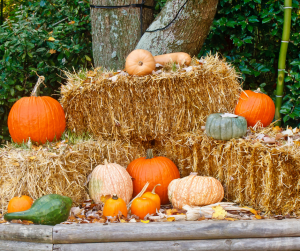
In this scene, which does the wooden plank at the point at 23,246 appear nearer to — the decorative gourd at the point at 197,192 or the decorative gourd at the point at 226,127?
the decorative gourd at the point at 197,192

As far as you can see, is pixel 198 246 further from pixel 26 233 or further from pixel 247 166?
pixel 26 233

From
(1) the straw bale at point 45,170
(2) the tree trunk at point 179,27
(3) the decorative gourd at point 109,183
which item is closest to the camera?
(1) the straw bale at point 45,170

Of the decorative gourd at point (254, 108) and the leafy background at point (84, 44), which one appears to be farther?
the leafy background at point (84, 44)

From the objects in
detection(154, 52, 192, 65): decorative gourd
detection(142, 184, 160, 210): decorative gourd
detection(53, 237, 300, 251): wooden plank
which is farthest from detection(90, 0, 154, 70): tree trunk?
detection(53, 237, 300, 251): wooden plank

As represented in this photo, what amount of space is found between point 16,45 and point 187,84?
2473mm

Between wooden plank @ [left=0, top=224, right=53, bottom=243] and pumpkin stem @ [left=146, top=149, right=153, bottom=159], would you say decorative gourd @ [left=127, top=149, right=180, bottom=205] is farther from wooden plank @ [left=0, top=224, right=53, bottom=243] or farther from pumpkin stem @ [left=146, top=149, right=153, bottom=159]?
wooden plank @ [left=0, top=224, right=53, bottom=243]

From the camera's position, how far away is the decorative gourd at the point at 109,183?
319 centimetres

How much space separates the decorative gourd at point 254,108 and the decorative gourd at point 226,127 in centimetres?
34

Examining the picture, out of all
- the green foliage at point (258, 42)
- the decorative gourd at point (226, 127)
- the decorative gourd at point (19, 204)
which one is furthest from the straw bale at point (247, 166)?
the decorative gourd at point (19, 204)

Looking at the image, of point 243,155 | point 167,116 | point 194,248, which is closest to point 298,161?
point 243,155

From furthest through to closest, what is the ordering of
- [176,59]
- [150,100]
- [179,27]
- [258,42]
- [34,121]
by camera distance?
1. [258,42]
2. [179,27]
3. [176,59]
4. [150,100]
5. [34,121]

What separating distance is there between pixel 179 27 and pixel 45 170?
2.31 meters

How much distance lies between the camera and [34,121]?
10.7 ft

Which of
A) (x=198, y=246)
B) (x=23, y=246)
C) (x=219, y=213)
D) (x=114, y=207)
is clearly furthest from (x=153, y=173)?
(x=23, y=246)
